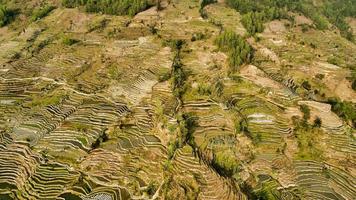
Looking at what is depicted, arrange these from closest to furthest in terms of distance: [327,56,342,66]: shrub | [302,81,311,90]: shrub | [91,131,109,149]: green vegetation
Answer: [91,131,109,149]: green vegetation < [302,81,311,90]: shrub < [327,56,342,66]: shrub

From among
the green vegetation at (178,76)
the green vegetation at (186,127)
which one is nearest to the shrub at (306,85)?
the green vegetation at (178,76)

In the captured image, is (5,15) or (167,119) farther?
(5,15)

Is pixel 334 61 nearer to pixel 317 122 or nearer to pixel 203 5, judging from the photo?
pixel 317 122

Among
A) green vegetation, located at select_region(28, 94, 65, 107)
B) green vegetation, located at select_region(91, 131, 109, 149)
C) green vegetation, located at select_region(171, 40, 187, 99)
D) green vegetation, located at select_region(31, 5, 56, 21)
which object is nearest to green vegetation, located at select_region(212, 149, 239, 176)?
green vegetation, located at select_region(91, 131, 109, 149)

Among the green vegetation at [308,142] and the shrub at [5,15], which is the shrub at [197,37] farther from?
the shrub at [5,15]

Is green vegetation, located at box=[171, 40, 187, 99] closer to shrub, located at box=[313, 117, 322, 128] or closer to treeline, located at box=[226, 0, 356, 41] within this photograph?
shrub, located at box=[313, 117, 322, 128]

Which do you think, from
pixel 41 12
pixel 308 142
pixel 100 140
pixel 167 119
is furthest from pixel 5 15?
pixel 308 142
